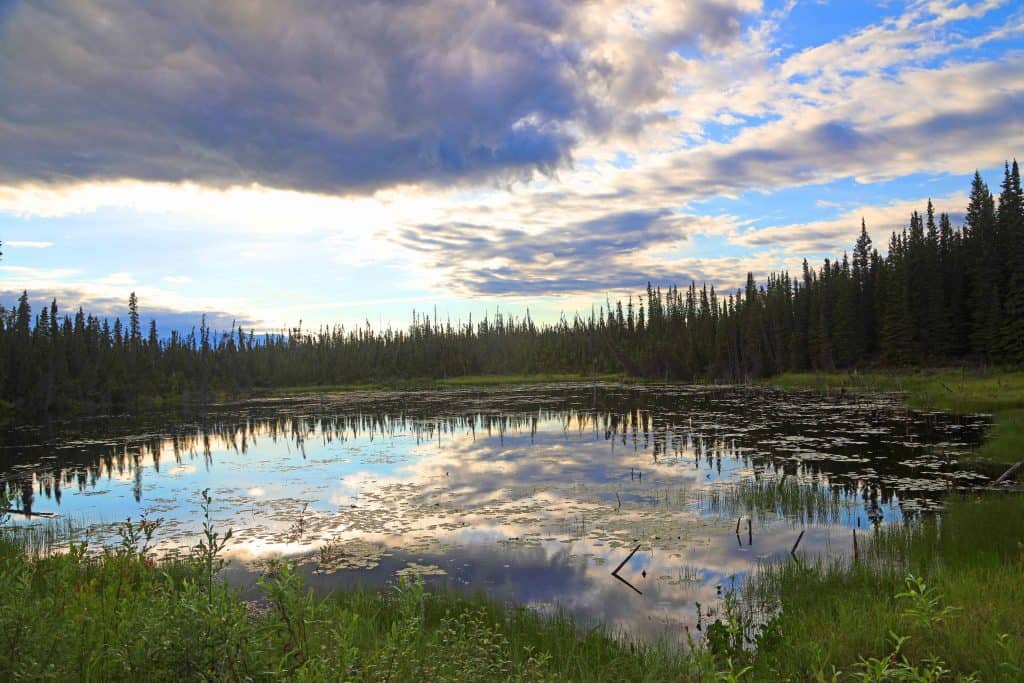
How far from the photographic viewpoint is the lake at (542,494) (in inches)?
491

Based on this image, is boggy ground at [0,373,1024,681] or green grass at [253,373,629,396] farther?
green grass at [253,373,629,396]

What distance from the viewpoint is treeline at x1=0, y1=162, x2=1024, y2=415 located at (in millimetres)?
61750

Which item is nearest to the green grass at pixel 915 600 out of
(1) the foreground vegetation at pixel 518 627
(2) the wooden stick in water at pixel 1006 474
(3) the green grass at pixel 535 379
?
(1) the foreground vegetation at pixel 518 627

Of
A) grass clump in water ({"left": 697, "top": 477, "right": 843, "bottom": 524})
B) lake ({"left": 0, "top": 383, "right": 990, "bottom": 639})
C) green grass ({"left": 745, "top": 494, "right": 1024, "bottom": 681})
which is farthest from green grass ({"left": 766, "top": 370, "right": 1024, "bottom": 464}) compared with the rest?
green grass ({"left": 745, "top": 494, "right": 1024, "bottom": 681})

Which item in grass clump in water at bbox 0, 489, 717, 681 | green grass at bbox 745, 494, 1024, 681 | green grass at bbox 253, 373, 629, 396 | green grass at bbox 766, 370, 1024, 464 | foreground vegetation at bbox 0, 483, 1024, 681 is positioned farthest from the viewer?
green grass at bbox 253, 373, 629, 396

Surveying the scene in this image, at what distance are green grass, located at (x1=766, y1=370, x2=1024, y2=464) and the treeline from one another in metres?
Result: 7.35

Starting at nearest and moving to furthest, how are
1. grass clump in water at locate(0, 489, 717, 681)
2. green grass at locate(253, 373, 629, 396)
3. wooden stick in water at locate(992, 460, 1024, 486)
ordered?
grass clump in water at locate(0, 489, 717, 681)
wooden stick in water at locate(992, 460, 1024, 486)
green grass at locate(253, 373, 629, 396)

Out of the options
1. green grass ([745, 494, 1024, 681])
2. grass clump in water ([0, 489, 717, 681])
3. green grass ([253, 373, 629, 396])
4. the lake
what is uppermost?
grass clump in water ([0, 489, 717, 681])

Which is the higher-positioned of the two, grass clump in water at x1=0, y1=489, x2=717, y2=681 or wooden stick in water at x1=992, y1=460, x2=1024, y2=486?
grass clump in water at x1=0, y1=489, x2=717, y2=681

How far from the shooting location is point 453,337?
171375 millimetres

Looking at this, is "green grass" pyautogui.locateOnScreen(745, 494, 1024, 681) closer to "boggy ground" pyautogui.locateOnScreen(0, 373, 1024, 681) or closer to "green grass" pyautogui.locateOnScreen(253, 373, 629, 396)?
"boggy ground" pyautogui.locateOnScreen(0, 373, 1024, 681)

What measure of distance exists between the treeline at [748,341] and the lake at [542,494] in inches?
1189

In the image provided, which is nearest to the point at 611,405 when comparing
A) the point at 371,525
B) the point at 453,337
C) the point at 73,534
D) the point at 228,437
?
the point at 228,437

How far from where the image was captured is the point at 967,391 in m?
39.5
